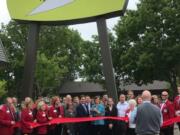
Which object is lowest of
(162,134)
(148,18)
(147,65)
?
(162,134)

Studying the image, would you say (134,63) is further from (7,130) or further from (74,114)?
(7,130)

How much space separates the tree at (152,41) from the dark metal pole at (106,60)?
1930 cm

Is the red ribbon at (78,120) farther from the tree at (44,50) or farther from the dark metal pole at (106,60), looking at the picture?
the tree at (44,50)

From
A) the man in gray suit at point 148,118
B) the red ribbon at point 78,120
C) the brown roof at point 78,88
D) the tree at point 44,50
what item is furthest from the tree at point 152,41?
the brown roof at point 78,88

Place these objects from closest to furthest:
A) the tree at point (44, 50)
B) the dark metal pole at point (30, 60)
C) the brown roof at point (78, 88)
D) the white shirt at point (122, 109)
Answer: the white shirt at point (122, 109), the dark metal pole at point (30, 60), the tree at point (44, 50), the brown roof at point (78, 88)

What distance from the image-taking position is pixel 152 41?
42.5 metres

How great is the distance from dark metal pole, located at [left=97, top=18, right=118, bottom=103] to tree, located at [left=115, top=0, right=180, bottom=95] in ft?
63.3

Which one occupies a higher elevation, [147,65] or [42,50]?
[42,50]

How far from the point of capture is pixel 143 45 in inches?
1698

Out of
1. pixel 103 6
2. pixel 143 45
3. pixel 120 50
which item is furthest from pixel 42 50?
pixel 103 6

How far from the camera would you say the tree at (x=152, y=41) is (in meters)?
41.7

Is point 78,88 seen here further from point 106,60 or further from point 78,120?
point 78,120

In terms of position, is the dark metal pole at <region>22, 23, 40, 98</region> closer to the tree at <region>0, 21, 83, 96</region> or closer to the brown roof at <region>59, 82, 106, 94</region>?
the tree at <region>0, 21, 83, 96</region>

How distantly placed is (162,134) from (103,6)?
25.1 ft
